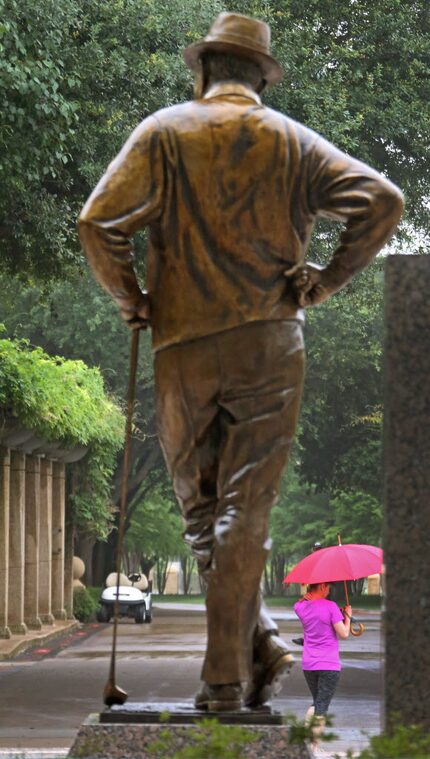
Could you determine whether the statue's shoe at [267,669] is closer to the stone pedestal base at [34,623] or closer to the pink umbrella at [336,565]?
the pink umbrella at [336,565]

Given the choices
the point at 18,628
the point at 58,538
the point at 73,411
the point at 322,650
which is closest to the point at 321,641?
the point at 322,650

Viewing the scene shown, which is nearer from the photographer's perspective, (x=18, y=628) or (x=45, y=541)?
(x=18, y=628)

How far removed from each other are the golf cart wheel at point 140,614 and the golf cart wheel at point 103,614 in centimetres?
79

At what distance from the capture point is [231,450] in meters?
6.66

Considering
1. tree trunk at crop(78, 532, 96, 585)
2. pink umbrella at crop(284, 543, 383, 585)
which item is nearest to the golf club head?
pink umbrella at crop(284, 543, 383, 585)

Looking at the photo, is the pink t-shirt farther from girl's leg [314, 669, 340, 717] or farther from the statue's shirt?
the statue's shirt

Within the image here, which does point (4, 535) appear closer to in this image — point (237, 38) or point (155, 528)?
point (237, 38)

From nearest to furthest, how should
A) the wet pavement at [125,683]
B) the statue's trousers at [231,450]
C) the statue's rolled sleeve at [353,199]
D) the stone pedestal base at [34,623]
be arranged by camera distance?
the statue's trousers at [231,450] < the statue's rolled sleeve at [353,199] < the wet pavement at [125,683] < the stone pedestal base at [34,623]

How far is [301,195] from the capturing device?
22.0ft

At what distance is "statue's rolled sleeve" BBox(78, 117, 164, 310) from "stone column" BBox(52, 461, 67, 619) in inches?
1134

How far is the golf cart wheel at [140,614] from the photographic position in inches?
1535

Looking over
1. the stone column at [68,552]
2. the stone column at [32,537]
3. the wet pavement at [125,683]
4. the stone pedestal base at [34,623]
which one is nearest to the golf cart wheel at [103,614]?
the stone column at [68,552]

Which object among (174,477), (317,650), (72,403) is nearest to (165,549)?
(72,403)

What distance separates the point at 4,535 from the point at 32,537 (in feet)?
13.4
